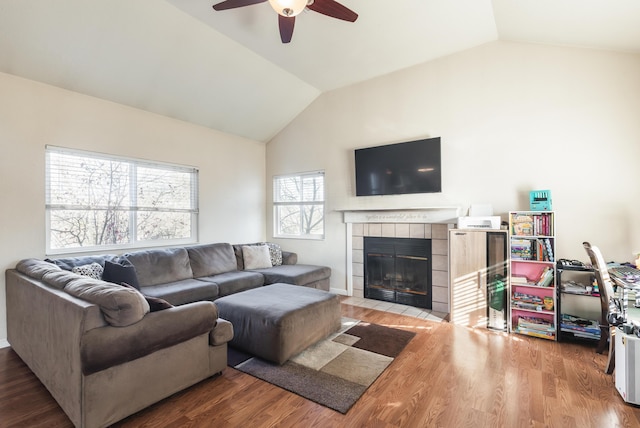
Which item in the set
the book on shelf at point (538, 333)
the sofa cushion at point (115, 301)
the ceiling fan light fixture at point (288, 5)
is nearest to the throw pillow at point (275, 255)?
the sofa cushion at point (115, 301)

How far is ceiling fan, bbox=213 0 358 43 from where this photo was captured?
2023 mm

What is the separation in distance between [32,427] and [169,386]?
760mm

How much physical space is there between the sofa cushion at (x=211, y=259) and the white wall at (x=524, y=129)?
1.78m

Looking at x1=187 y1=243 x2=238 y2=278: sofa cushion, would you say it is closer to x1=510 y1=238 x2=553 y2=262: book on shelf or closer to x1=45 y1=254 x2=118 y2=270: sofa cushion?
x1=45 y1=254 x2=118 y2=270: sofa cushion

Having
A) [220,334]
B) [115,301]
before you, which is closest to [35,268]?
[115,301]

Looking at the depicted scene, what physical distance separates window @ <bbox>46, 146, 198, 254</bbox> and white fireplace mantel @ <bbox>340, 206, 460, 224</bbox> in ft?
8.18

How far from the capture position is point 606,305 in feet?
8.70

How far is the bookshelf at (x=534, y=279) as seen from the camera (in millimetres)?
3113

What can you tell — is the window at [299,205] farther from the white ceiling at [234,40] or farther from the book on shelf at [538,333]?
the book on shelf at [538,333]

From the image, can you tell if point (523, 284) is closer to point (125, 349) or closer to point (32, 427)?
point (125, 349)

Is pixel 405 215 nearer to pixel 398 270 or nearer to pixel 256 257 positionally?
pixel 398 270

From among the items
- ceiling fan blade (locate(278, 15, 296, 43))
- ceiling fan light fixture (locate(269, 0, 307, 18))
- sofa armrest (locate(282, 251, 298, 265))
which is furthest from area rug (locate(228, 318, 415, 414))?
ceiling fan blade (locate(278, 15, 296, 43))

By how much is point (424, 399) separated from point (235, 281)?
2642 millimetres

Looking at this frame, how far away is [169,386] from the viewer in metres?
2.04
